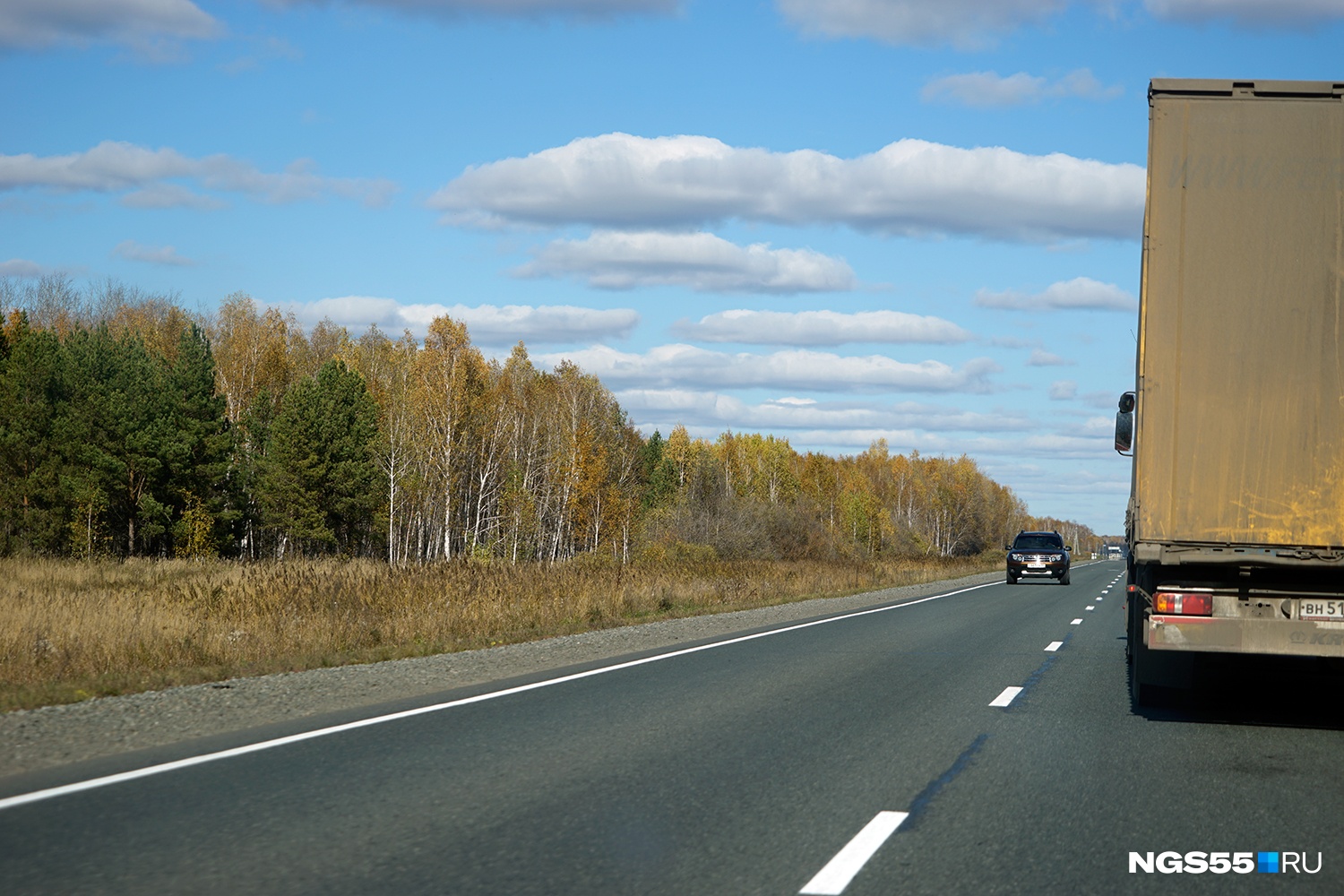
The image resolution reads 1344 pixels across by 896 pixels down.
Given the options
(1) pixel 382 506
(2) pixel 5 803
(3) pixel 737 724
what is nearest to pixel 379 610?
(3) pixel 737 724

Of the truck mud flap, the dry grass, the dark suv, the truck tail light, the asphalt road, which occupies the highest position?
the truck tail light

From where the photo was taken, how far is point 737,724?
30.2 ft

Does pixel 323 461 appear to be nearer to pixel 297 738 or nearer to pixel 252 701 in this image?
pixel 252 701

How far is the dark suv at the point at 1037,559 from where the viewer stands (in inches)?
1708

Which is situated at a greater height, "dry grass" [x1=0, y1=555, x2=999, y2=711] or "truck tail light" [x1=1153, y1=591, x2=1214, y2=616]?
"truck tail light" [x1=1153, y1=591, x2=1214, y2=616]

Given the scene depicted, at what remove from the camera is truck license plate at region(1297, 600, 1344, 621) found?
8664mm

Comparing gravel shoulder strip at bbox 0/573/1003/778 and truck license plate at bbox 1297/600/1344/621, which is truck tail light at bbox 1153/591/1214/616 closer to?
truck license plate at bbox 1297/600/1344/621

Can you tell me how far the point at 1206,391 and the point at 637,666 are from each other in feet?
22.5

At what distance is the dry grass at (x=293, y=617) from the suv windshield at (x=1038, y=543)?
19172 millimetres

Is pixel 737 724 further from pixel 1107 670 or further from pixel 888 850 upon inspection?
pixel 1107 670

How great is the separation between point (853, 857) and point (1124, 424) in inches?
264

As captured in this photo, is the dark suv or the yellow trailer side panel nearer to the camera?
the yellow trailer side panel

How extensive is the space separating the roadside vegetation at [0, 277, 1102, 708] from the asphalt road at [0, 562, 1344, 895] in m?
4.28

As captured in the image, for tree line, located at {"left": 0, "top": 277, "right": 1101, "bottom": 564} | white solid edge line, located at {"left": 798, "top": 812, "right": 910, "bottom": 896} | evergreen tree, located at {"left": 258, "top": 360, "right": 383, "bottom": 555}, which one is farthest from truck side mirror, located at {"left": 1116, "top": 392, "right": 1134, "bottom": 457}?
evergreen tree, located at {"left": 258, "top": 360, "right": 383, "bottom": 555}
